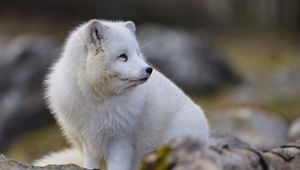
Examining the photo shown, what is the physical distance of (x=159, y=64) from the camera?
46.1ft

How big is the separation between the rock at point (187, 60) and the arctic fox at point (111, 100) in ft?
25.6

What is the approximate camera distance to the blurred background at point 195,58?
1237cm

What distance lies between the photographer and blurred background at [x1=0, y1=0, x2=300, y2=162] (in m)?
12.4

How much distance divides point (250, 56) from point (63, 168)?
12.0 metres

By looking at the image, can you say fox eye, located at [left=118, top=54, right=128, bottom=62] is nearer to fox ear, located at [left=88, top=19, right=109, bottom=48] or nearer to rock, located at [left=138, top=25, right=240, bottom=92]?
fox ear, located at [left=88, top=19, right=109, bottom=48]

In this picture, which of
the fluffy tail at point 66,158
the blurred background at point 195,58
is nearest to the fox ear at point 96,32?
the fluffy tail at point 66,158

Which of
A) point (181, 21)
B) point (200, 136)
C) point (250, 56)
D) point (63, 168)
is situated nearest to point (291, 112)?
point (250, 56)

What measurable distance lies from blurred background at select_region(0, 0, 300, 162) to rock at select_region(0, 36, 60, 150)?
0.02 meters

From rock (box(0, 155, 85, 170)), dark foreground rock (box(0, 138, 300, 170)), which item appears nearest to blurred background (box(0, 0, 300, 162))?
rock (box(0, 155, 85, 170))

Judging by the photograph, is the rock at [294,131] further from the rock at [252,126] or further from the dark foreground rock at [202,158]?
the dark foreground rock at [202,158]

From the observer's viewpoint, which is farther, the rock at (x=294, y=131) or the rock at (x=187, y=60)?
the rock at (x=187, y=60)

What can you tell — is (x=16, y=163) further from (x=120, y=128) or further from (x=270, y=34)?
(x=270, y=34)

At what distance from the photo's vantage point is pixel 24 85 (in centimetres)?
1300

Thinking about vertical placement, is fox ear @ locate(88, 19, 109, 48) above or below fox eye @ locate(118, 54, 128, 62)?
above
